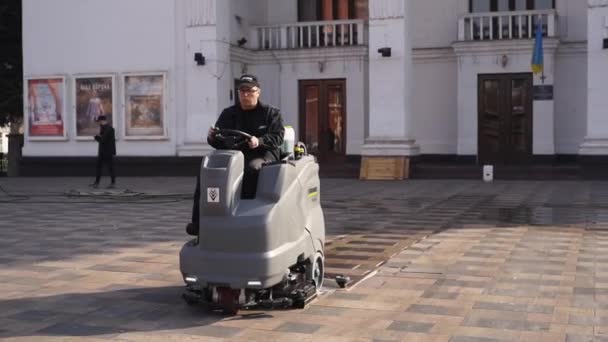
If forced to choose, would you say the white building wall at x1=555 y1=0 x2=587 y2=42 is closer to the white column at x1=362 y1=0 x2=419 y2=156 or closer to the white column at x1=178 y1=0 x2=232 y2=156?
the white column at x1=362 y1=0 x2=419 y2=156

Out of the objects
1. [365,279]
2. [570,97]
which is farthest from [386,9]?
[365,279]

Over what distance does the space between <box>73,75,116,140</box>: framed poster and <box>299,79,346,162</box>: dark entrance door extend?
612 centimetres

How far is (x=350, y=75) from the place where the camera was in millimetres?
23094

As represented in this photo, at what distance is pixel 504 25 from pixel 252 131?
57.3 ft

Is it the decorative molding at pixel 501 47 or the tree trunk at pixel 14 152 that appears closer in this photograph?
the decorative molding at pixel 501 47

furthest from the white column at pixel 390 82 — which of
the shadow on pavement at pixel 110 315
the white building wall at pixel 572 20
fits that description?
the shadow on pavement at pixel 110 315

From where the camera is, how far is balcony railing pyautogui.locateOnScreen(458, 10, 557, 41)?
21.2m

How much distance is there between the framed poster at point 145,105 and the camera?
70.1 ft

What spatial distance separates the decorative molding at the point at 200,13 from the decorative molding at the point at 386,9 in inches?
182

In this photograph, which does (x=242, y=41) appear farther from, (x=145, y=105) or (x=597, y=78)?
(x=597, y=78)

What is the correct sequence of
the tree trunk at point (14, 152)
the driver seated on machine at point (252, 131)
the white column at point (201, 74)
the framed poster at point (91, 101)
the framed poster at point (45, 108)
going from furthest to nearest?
the tree trunk at point (14, 152), the framed poster at point (45, 108), the framed poster at point (91, 101), the white column at point (201, 74), the driver seated on machine at point (252, 131)

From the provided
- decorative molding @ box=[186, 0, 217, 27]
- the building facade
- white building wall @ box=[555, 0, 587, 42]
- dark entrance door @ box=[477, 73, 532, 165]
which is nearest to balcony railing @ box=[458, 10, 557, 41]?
the building facade

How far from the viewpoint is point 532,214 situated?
1163 centimetres

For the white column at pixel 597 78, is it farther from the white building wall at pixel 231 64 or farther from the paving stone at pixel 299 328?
the paving stone at pixel 299 328
